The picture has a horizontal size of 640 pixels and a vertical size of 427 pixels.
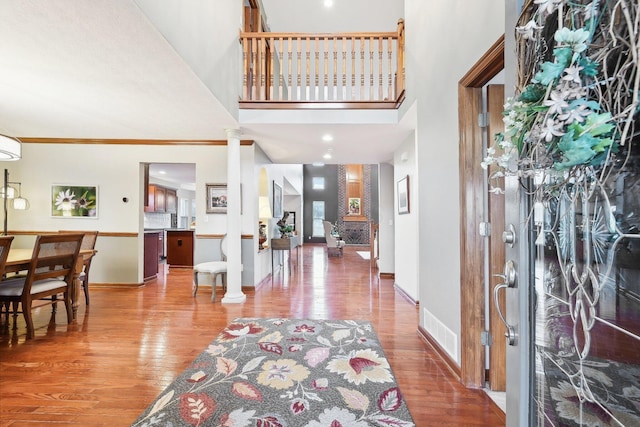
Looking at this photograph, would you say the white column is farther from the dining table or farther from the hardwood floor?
the dining table

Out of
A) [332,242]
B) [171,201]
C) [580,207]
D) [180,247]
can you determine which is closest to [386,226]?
[332,242]

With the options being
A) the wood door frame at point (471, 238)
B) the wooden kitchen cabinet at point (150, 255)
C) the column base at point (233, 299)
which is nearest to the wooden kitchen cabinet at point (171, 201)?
the wooden kitchen cabinet at point (150, 255)

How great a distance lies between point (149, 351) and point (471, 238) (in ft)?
9.15

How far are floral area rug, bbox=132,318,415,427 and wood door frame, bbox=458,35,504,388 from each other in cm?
57

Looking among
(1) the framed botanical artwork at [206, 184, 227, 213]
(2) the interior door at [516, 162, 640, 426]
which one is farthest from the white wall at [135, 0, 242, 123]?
(2) the interior door at [516, 162, 640, 426]

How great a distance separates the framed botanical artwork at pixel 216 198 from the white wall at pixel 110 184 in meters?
0.09

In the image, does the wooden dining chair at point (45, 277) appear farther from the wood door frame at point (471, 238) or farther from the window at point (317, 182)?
the window at point (317, 182)

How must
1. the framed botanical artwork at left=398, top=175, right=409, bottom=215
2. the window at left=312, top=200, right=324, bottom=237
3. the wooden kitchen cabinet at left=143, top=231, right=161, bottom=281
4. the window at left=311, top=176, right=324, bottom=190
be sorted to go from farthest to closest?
the window at left=311, top=176, right=324, bottom=190 → the window at left=312, top=200, right=324, bottom=237 → the wooden kitchen cabinet at left=143, top=231, right=161, bottom=281 → the framed botanical artwork at left=398, top=175, right=409, bottom=215

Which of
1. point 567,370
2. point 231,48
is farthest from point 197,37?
point 567,370

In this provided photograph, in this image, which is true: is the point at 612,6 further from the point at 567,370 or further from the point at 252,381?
the point at 252,381

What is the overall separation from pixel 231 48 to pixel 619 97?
3.91 metres

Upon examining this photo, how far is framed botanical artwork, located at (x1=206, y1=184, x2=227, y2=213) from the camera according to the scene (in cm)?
494

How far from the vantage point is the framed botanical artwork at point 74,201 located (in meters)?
4.93

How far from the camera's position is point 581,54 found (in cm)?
68
